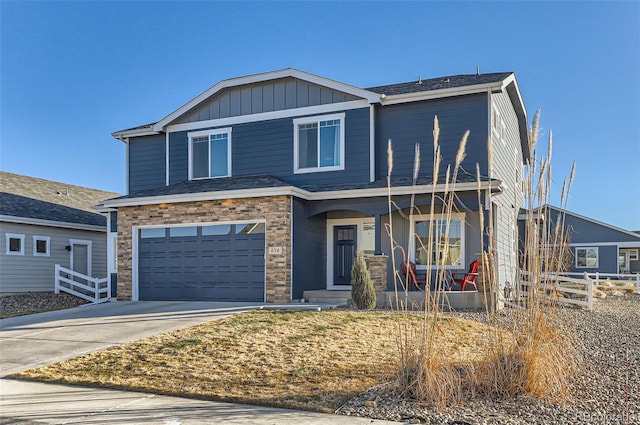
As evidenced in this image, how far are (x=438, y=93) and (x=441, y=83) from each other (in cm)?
150

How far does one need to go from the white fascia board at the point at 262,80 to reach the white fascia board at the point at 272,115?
0.28 meters

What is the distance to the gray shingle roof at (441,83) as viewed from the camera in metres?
14.4

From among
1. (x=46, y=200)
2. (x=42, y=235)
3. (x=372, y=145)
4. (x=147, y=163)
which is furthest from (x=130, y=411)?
(x=46, y=200)

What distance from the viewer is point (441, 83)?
15469mm

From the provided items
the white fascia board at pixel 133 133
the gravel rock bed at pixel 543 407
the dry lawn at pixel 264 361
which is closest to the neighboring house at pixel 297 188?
the white fascia board at pixel 133 133

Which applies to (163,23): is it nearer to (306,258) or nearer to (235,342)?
(306,258)

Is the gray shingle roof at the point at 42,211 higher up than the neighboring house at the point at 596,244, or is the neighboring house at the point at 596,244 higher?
the gray shingle roof at the point at 42,211

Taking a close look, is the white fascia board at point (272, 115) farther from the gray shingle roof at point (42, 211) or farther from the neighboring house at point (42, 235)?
the neighboring house at point (42, 235)

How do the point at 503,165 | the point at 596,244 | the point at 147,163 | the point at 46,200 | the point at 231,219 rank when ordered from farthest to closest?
the point at 596,244
the point at 46,200
the point at 147,163
the point at 503,165
the point at 231,219

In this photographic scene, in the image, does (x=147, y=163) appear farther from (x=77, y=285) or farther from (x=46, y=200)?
(x=46, y=200)

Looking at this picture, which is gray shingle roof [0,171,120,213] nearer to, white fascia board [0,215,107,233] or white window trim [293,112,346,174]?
white fascia board [0,215,107,233]

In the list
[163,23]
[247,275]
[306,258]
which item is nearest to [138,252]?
[247,275]

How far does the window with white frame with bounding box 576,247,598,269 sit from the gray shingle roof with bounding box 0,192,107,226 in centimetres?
2474

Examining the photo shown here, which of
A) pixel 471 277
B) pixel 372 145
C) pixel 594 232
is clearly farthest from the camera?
pixel 594 232
